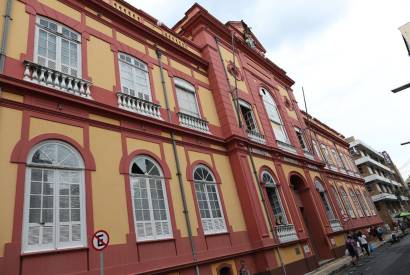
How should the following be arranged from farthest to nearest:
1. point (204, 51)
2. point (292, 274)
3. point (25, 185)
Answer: point (204, 51) < point (292, 274) < point (25, 185)

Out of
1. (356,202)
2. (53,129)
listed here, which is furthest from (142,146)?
(356,202)

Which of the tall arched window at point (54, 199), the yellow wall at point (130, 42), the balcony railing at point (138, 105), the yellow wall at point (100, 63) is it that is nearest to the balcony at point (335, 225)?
the balcony railing at point (138, 105)

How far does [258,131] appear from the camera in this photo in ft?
52.2

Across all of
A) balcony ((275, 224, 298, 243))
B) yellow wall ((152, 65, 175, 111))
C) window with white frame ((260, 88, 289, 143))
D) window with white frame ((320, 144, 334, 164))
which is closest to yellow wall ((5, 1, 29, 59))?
yellow wall ((152, 65, 175, 111))

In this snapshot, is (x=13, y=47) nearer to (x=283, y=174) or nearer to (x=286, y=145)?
(x=283, y=174)

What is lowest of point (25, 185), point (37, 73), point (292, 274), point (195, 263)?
point (292, 274)

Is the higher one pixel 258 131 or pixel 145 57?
pixel 145 57

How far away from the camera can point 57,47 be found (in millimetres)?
9039

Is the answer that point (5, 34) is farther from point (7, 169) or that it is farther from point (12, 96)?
point (7, 169)

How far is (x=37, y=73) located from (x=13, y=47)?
83 cm

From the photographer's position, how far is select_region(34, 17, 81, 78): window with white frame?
339 inches

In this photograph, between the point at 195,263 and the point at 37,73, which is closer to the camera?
the point at 37,73

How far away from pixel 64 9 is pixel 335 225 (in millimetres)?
17868

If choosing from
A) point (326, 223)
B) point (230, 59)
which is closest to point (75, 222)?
point (230, 59)
